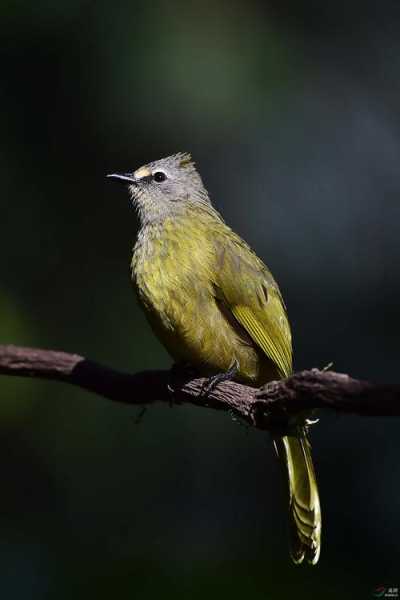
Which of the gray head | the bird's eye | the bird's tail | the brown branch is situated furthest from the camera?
the bird's eye

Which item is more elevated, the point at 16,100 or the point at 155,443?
the point at 16,100

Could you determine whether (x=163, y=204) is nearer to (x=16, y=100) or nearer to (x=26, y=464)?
(x=16, y=100)

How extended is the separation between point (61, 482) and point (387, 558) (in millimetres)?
1912

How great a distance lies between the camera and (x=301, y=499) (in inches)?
175

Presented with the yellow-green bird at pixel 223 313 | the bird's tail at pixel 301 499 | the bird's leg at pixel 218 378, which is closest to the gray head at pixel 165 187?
the yellow-green bird at pixel 223 313

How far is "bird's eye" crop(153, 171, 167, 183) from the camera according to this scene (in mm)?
5230

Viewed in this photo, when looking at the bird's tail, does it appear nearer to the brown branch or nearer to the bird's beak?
the brown branch

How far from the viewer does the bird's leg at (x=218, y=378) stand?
4.15 meters

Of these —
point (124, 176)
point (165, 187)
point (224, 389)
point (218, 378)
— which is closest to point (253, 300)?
point (218, 378)

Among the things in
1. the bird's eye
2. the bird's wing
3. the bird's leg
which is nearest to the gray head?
the bird's eye

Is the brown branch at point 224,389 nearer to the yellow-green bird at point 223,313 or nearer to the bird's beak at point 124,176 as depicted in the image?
the yellow-green bird at point 223,313

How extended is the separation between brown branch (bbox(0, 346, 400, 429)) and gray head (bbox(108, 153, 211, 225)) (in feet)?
3.26

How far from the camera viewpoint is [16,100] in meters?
5.76

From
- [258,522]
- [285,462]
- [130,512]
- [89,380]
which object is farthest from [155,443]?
[89,380]
